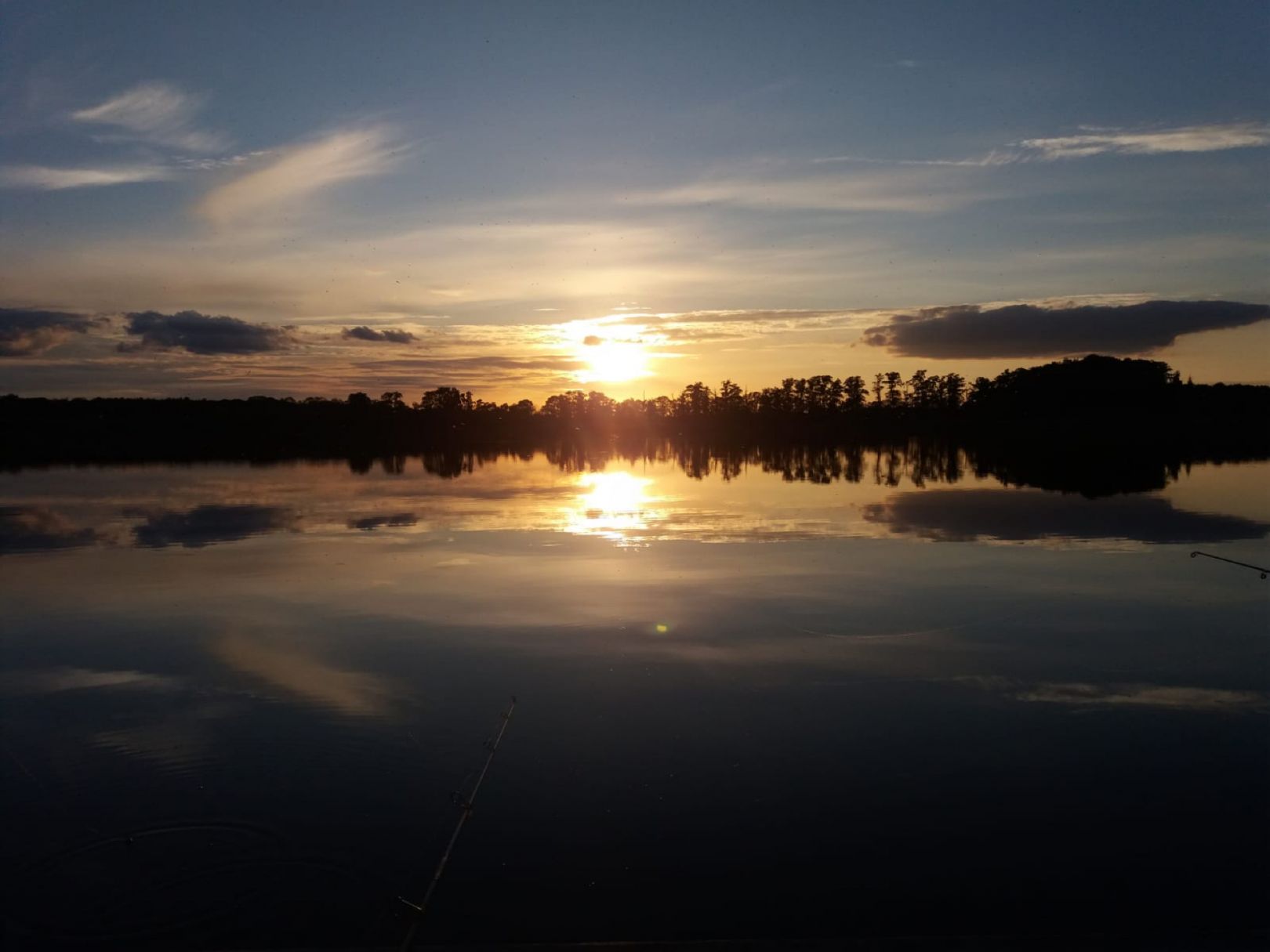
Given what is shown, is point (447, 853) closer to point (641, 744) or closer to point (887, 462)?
point (641, 744)

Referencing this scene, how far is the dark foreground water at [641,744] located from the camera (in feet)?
20.2

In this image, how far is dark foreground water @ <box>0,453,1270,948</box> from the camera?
617 centimetres

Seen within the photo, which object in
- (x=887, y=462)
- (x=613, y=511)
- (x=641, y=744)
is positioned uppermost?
(x=887, y=462)

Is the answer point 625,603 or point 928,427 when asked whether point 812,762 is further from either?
point 928,427

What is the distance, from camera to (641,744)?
28.1 feet

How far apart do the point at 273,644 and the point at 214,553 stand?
813cm

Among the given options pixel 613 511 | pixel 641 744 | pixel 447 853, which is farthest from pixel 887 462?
pixel 447 853

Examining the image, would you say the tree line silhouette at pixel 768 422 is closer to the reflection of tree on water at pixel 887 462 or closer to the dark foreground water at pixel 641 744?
the reflection of tree on water at pixel 887 462

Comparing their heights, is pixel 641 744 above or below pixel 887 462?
below

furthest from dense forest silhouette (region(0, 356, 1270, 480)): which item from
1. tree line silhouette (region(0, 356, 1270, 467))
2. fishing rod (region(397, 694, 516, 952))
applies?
fishing rod (region(397, 694, 516, 952))

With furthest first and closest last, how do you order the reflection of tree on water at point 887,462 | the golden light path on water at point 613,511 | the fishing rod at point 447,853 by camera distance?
the reflection of tree on water at point 887,462 → the golden light path on water at point 613,511 → the fishing rod at point 447,853

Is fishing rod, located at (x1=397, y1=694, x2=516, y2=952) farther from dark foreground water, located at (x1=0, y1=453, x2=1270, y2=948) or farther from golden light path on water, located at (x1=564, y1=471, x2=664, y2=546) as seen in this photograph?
golden light path on water, located at (x1=564, y1=471, x2=664, y2=546)

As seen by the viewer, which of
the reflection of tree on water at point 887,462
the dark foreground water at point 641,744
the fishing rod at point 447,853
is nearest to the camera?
the fishing rod at point 447,853

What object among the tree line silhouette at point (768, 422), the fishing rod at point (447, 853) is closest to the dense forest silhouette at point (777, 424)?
the tree line silhouette at point (768, 422)
